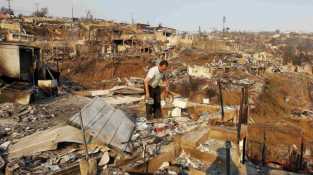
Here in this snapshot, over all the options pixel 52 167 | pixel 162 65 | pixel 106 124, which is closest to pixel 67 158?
pixel 52 167

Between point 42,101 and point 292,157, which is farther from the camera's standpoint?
point 292,157

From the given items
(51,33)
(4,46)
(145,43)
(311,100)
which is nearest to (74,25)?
(51,33)

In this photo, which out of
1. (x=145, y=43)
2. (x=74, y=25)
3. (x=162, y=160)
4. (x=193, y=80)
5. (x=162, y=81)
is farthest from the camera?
(x=74, y=25)

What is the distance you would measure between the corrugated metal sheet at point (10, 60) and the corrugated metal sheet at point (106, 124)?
3.75m

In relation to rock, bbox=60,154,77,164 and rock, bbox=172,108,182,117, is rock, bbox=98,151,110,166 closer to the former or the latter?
rock, bbox=60,154,77,164

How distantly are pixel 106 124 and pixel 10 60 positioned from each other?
15.4ft

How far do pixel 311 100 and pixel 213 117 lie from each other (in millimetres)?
14352

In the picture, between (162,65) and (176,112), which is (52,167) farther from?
(176,112)

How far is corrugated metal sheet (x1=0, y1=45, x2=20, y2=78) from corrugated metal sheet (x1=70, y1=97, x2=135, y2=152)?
3.75m

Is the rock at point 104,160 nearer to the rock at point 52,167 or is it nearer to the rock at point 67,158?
the rock at point 67,158

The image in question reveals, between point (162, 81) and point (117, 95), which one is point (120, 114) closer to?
point (162, 81)

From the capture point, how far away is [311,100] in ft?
61.8

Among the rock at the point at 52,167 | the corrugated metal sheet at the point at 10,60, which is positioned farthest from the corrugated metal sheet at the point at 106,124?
the corrugated metal sheet at the point at 10,60

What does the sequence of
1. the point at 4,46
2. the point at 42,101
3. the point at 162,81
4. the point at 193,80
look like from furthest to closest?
the point at 193,80, the point at 4,46, the point at 42,101, the point at 162,81
